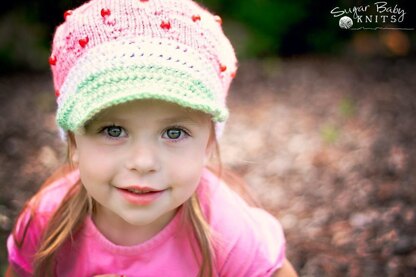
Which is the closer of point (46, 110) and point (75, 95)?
point (75, 95)

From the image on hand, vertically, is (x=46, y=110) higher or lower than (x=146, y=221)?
higher

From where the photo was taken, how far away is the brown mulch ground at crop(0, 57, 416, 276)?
2822 mm

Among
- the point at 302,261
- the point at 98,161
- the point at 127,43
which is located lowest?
the point at 302,261

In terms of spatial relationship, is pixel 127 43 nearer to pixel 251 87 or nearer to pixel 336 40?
pixel 251 87

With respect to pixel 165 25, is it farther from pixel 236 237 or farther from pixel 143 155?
pixel 236 237

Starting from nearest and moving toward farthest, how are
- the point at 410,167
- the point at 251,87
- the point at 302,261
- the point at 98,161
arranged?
the point at 98,161
the point at 302,261
the point at 410,167
the point at 251,87

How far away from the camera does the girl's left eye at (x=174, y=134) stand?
161 cm

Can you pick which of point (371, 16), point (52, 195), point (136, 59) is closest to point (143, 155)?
point (136, 59)

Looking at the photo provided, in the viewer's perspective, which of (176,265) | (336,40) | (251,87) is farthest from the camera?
(336,40)

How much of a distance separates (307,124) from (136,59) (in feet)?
8.84

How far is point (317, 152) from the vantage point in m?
3.68

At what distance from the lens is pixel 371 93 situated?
14.1ft

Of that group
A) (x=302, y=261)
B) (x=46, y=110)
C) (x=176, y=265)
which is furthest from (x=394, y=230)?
(x=46, y=110)

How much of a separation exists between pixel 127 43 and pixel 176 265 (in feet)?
2.64
